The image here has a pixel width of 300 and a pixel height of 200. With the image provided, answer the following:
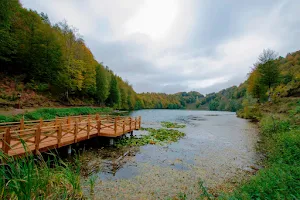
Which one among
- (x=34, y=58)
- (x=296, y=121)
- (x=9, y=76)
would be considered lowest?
(x=296, y=121)

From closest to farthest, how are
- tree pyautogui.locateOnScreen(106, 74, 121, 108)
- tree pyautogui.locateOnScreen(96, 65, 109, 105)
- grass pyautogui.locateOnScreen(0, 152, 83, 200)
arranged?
grass pyautogui.locateOnScreen(0, 152, 83, 200) → tree pyautogui.locateOnScreen(96, 65, 109, 105) → tree pyautogui.locateOnScreen(106, 74, 121, 108)

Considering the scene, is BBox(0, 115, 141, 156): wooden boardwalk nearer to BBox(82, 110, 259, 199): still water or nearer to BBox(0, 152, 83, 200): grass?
BBox(0, 152, 83, 200): grass

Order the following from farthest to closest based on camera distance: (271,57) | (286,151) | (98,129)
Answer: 1. (271,57)
2. (98,129)
3. (286,151)

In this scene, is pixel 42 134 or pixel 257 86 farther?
pixel 257 86

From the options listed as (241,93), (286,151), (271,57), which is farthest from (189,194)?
(241,93)

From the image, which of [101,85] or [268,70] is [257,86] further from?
[101,85]

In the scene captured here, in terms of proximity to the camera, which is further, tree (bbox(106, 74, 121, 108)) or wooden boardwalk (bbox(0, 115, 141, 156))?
tree (bbox(106, 74, 121, 108))

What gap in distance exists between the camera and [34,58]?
2703cm

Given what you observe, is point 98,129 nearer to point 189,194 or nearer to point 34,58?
point 189,194

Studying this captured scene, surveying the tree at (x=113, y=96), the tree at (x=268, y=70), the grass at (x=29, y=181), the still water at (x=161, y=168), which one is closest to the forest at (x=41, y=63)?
the tree at (x=268, y=70)

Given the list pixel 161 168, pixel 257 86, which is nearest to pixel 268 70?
pixel 257 86

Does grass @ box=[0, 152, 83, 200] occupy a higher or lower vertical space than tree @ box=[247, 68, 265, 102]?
lower

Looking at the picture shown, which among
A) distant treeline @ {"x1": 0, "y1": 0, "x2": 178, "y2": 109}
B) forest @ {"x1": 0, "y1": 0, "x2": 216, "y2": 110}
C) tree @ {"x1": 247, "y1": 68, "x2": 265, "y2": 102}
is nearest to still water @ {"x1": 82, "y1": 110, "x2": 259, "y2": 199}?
forest @ {"x1": 0, "y1": 0, "x2": 216, "y2": 110}

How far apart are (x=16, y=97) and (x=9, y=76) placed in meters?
7.94
